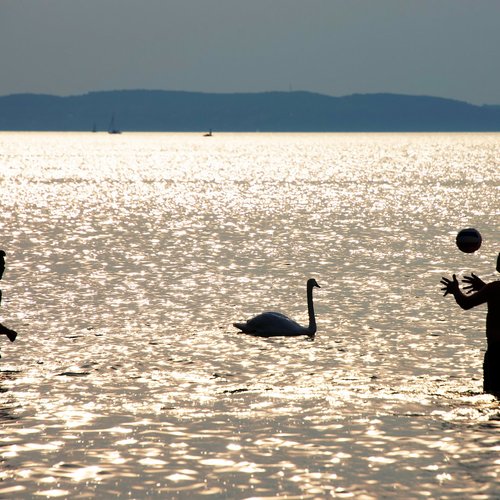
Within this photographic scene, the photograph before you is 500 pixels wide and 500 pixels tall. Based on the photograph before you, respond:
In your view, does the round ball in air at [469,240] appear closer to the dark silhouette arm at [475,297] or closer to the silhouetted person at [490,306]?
the silhouetted person at [490,306]

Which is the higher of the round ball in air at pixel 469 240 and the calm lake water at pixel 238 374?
the round ball in air at pixel 469 240

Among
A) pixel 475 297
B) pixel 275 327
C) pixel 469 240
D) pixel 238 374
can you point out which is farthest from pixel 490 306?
pixel 275 327

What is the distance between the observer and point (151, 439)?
19031mm

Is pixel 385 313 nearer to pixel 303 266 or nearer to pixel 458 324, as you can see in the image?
pixel 458 324

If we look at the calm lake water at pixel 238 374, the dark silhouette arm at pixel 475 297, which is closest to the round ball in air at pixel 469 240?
the dark silhouette arm at pixel 475 297

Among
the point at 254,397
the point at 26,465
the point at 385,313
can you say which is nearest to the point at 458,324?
the point at 385,313

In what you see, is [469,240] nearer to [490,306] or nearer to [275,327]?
[490,306]

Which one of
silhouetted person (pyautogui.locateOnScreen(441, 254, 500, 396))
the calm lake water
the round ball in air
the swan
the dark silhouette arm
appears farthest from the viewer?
the swan

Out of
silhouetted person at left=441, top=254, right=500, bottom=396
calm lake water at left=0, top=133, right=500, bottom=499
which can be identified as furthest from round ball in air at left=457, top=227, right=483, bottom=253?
calm lake water at left=0, top=133, right=500, bottom=499

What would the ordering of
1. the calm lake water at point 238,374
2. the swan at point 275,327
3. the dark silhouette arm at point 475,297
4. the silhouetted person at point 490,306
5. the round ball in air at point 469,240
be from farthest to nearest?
the swan at point 275,327 < the round ball in air at point 469,240 < the silhouetted person at point 490,306 < the dark silhouette arm at point 475,297 < the calm lake water at point 238,374

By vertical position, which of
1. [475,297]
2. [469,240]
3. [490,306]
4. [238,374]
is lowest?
[238,374]

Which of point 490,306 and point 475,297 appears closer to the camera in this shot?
point 475,297

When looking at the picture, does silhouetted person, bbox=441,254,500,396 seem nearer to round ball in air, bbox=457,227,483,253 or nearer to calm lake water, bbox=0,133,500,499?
calm lake water, bbox=0,133,500,499

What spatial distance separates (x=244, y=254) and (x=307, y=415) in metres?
32.6
